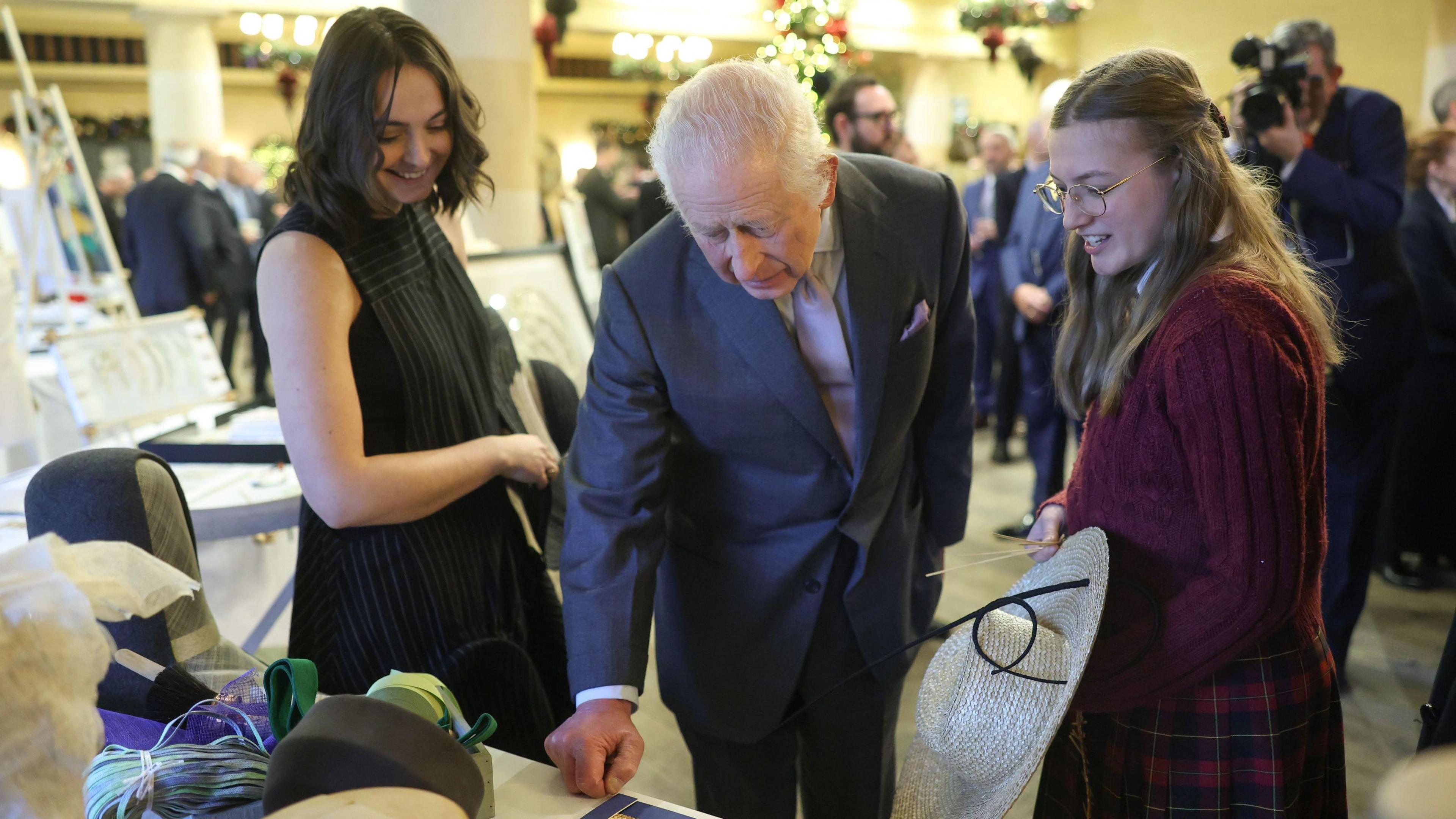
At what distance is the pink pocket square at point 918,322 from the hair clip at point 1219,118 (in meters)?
0.43

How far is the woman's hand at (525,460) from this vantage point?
5.22ft

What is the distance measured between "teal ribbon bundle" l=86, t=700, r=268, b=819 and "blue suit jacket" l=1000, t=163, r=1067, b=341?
3184mm

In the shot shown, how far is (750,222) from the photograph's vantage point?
1220mm

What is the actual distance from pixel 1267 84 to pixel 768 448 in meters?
1.96

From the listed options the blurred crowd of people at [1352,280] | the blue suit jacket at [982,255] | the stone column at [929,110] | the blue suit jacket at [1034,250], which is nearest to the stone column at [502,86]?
the blurred crowd of people at [1352,280]

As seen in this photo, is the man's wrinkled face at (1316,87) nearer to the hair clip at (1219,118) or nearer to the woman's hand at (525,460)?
the hair clip at (1219,118)

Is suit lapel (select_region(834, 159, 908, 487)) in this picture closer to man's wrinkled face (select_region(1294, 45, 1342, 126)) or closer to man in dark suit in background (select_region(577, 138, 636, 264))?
man's wrinkled face (select_region(1294, 45, 1342, 126))

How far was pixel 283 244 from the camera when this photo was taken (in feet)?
4.67

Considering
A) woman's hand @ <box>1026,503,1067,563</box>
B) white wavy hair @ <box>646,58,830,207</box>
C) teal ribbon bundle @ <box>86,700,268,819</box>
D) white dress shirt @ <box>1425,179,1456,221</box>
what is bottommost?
teal ribbon bundle @ <box>86,700,268,819</box>

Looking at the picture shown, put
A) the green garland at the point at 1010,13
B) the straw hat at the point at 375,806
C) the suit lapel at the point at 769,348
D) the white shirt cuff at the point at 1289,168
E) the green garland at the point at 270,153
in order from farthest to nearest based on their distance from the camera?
the green garland at the point at 270,153
the green garland at the point at 1010,13
the white shirt cuff at the point at 1289,168
the suit lapel at the point at 769,348
the straw hat at the point at 375,806

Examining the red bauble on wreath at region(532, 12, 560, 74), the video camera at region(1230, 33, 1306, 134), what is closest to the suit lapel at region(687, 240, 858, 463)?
the video camera at region(1230, 33, 1306, 134)

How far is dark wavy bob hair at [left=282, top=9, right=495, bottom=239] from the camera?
4.60ft

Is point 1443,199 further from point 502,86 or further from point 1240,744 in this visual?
point 502,86

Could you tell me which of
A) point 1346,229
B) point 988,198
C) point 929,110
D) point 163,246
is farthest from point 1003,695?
point 929,110
